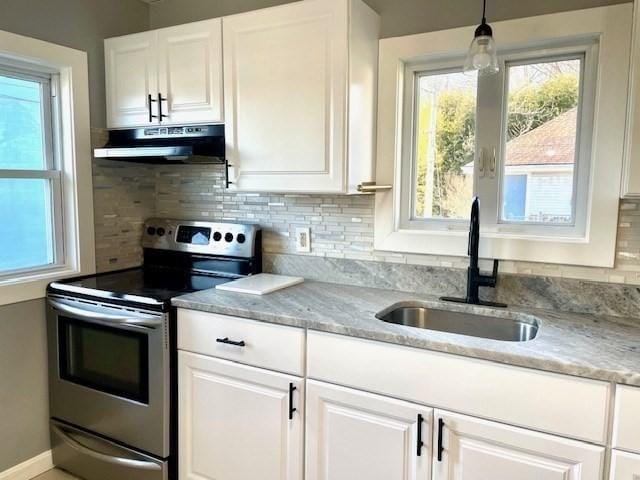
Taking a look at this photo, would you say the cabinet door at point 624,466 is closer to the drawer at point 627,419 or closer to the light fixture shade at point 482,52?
the drawer at point 627,419

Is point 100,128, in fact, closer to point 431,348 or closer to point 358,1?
point 358,1

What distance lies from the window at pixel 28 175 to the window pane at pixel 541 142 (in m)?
2.06

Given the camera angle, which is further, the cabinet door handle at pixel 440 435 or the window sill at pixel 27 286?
the window sill at pixel 27 286

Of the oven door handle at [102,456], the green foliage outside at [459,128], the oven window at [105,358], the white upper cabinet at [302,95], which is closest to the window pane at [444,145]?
the green foliage outside at [459,128]

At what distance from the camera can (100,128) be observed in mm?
2393

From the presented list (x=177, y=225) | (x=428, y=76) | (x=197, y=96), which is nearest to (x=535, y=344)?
(x=428, y=76)

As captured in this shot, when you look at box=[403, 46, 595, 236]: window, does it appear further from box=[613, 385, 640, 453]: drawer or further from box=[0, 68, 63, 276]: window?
box=[0, 68, 63, 276]: window

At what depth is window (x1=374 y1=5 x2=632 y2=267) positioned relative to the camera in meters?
1.70

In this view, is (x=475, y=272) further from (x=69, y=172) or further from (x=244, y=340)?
(x=69, y=172)

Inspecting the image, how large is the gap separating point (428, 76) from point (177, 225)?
1475 millimetres

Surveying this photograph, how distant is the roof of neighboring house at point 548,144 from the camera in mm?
1811

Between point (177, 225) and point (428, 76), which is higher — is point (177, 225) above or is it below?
below

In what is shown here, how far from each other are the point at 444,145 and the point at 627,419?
122 cm

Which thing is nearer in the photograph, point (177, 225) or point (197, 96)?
point (197, 96)
